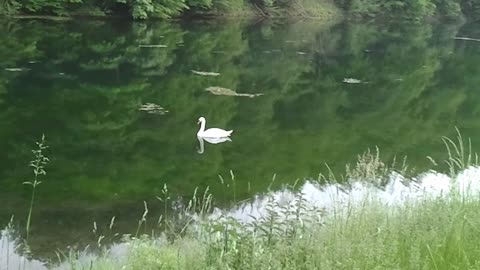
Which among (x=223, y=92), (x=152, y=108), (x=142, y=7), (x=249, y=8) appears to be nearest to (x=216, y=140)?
(x=152, y=108)

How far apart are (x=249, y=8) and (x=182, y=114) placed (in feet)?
128

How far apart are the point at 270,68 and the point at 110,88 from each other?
9.66m

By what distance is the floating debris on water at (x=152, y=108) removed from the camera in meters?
16.5

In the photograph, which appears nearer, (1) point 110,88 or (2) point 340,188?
(2) point 340,188

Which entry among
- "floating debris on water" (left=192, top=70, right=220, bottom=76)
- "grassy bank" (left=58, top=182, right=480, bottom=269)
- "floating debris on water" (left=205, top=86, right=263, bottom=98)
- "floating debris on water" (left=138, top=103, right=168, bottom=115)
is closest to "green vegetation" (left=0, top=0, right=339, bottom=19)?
"floating debris on water" (left=192, top=70, right=220, bottom=76)

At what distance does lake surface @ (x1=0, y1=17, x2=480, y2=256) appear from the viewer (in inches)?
413

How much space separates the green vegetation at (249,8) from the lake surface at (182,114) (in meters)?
2.70

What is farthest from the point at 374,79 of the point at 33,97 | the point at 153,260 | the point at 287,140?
the point at 153,260

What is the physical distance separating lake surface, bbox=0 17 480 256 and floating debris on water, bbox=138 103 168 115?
0.70 feet

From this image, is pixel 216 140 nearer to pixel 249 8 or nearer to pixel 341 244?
pixel 341 244

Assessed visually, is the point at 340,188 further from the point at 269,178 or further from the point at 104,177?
the point at 104,177

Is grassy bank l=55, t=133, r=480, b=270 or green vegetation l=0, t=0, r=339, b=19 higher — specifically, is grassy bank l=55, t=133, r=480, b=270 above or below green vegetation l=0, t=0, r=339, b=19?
above

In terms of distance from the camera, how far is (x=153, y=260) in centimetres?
559

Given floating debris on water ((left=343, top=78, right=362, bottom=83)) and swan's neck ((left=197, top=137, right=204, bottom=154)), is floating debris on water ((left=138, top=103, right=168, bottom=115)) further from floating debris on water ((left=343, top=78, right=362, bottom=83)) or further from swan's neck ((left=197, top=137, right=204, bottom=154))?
floating debris on water ((left=343, top=78, right=362, bottom=83))
